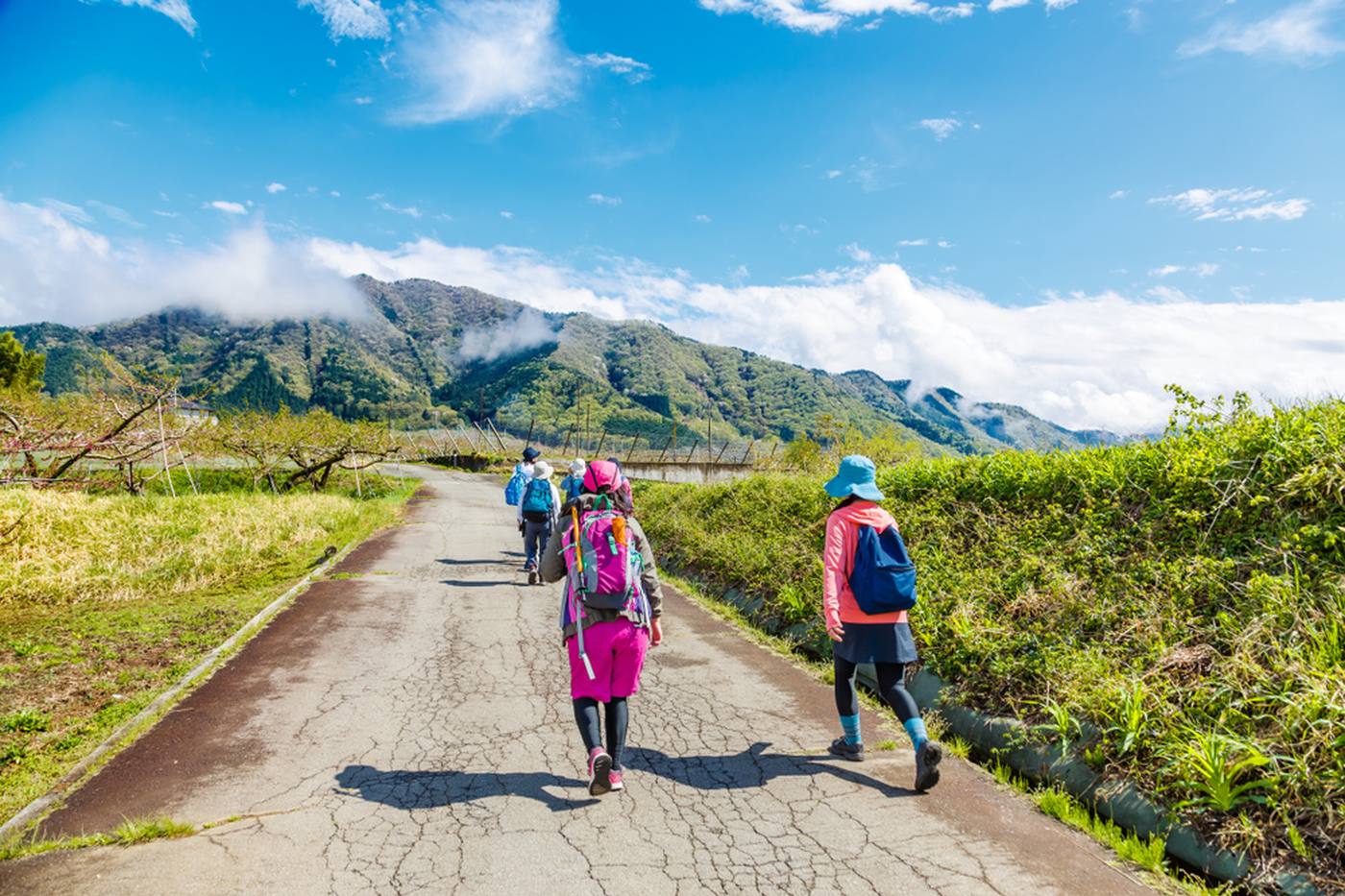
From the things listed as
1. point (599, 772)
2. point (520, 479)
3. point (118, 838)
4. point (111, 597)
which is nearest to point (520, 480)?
point (520, 479)

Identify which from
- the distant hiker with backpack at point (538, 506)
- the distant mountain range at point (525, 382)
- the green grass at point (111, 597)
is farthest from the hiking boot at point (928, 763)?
the distant mountain range at point (525, 382)

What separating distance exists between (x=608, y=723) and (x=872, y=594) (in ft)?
5.64

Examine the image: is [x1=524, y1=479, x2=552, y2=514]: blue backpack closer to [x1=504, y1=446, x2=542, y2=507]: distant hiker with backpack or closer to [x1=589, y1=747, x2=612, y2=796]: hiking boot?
[x1=504, y1=446, x2=542, y2=507]: distant hiker with backpack

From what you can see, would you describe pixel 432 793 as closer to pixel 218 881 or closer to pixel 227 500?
pixel 218 881

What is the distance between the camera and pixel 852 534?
410cm

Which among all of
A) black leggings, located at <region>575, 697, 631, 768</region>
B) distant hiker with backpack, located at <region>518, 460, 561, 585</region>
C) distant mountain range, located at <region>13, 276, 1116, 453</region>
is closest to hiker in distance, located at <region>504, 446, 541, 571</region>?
distant hiker with backpack, located at <region>518, 460, 561, 585</region>

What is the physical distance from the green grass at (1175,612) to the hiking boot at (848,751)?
1.10m

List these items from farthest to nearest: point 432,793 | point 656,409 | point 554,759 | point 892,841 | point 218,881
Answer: point 656,409 → point 554,759 → point 432,793 → point 892,841 → point 218,881

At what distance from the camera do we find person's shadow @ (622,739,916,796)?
4.07 metres

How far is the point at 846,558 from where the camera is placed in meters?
4.11

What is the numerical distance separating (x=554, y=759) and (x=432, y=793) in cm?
79

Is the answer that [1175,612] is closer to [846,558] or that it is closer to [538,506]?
[846,558]

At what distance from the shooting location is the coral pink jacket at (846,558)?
4.02 meters

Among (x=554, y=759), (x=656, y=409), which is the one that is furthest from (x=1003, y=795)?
(x=656, y=409)
